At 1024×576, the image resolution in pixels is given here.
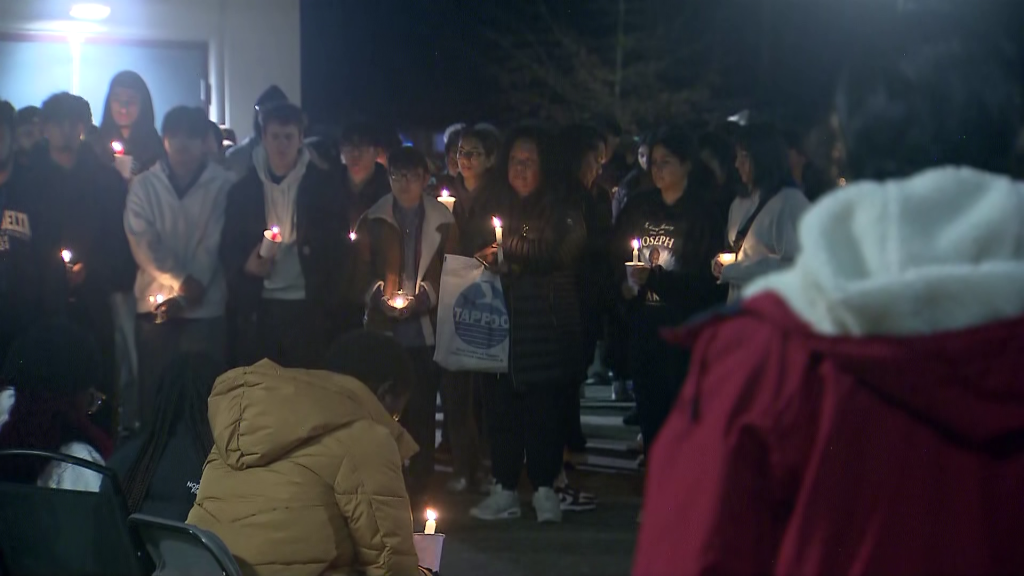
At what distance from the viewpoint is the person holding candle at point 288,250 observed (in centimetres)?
548

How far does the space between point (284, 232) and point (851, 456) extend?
4461mm

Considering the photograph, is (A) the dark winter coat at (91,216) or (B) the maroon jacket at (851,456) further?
(A) the dark winter coat at (91,216)

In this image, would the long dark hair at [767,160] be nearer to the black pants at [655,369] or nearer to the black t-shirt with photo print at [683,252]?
the black t-shirt with photo print at [683,252]

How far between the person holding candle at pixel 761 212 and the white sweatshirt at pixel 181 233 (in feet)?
7.78

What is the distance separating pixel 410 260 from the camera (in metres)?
5.61

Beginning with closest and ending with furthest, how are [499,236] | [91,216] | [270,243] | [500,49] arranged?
[270,243] → [499,236] → [91,216] → [500,49]

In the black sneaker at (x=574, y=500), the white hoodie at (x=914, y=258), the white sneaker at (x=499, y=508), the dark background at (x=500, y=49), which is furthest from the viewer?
the dark background at (x=500, y=49)

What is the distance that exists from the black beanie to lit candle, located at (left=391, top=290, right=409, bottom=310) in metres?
1.91

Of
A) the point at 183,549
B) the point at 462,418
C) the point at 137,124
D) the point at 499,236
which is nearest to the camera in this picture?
the point at 183,549

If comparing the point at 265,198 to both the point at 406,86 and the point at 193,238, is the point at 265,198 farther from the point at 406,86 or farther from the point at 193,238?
the point at 406,86

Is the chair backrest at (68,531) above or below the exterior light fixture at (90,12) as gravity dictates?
below

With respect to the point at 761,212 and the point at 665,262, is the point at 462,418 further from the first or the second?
the point at 761,212

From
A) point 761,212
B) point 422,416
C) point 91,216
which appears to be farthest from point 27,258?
point 761,212

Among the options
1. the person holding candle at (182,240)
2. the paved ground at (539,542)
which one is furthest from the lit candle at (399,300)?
the paved ground at (539,542)
